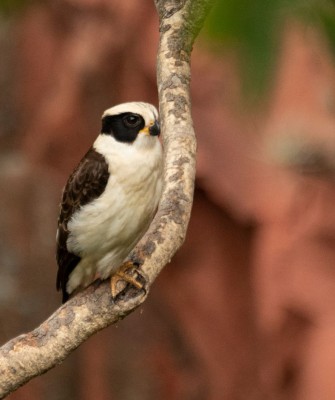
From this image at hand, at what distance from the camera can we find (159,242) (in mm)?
2561

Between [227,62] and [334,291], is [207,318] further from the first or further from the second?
[227,62]

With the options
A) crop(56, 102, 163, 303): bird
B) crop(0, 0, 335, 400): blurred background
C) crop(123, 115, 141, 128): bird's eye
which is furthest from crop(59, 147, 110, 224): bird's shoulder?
crop(0, 0, 335, 400): blurred background

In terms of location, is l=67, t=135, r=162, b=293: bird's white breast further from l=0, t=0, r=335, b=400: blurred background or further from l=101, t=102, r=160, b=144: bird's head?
l=0, t=0, r=335, b=400: blurred background

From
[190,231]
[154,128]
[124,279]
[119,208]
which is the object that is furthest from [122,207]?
[190,231]

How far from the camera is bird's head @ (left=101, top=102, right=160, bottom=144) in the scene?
2955 millimetres

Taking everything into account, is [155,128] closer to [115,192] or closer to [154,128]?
[154,128]

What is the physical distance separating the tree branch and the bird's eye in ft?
0.27

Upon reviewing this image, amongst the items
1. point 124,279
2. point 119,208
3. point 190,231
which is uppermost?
point 119,208

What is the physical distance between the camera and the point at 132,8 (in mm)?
7523

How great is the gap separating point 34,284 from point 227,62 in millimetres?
7038

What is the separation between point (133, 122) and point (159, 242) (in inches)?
22.5

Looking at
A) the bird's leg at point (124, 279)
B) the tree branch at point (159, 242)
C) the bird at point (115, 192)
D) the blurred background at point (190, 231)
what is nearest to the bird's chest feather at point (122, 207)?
the bird at point (115, 192)

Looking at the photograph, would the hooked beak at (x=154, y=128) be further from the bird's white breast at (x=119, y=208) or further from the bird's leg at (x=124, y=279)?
the bird's leg at (x=124, y=279)

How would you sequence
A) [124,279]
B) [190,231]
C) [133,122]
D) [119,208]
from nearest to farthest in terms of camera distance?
[124,279], [119,208], [133,122], [190,231]
